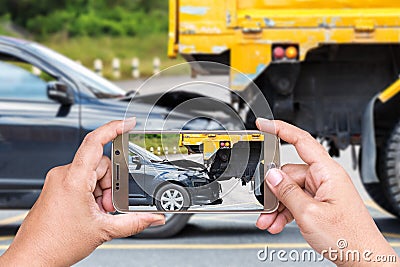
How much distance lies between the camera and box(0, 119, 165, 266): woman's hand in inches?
69.1

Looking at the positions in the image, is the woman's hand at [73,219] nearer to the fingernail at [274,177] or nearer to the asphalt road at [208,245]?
the fingernail at [274,177]

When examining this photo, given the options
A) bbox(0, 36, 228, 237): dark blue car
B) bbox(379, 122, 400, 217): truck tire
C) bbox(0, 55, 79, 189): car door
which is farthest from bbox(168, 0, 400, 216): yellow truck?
bbox(0, 55, 79, 189): car door

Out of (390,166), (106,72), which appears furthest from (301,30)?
(106,72)

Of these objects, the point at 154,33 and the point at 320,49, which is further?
Result: the point at 154,33

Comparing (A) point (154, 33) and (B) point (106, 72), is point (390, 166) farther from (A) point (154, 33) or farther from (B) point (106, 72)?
(A) point (154, 33)

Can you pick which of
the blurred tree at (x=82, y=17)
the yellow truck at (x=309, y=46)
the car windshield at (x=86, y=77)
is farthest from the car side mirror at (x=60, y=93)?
the blurred tree at (x=82, y=17)

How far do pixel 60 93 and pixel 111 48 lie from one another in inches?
1446

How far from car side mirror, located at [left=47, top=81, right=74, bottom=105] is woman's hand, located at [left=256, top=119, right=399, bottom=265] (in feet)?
16.3

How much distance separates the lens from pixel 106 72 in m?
35.1

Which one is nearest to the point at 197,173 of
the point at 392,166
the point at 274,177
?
the point at 274,177

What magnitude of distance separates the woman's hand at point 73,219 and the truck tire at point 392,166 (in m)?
4.93

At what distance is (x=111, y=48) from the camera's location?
141 ft

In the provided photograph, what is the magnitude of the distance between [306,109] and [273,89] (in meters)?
0.33

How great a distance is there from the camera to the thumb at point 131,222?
6.10 ft
